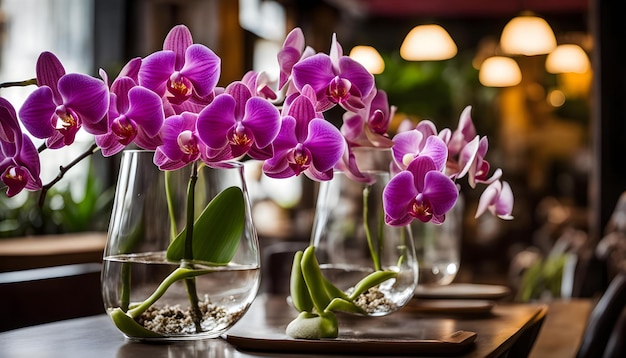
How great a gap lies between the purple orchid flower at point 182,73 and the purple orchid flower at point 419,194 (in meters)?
0.20

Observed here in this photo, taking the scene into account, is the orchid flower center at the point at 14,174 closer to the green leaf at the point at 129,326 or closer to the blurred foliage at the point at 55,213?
the green leaf at the point at 129,326

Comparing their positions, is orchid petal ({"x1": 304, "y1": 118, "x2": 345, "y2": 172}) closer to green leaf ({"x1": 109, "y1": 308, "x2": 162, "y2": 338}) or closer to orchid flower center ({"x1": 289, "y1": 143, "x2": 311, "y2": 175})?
orchid flower center ({"x1": 289, "y1": 143, "x2": 311, "y2": 175})

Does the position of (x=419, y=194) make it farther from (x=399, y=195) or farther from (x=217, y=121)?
(x=217, y=121)

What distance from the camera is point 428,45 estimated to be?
23.0 feet

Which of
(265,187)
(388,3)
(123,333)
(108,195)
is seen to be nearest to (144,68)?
(123,333)

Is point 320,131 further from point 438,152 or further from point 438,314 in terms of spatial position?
point 438,314

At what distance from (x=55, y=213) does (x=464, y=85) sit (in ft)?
22.9

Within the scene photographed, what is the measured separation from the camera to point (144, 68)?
930 millimetres

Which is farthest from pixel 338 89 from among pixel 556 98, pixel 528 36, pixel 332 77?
pixel 556 98

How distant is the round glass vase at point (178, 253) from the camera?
0.97 metres

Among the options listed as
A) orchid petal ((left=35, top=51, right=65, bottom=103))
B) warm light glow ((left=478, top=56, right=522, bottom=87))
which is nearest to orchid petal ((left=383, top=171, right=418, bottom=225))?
orchid petal ((left=35, top=51, right=65, bottom=103))

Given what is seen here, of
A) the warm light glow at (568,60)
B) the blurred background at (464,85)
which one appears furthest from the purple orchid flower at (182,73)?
the warm light glow at (568,60)

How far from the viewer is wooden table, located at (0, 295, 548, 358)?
3.05 ft

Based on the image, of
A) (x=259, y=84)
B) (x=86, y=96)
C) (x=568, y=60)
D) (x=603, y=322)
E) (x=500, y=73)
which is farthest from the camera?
(x=500, y=73)
